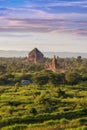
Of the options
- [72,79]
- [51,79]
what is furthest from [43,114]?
[72,79]

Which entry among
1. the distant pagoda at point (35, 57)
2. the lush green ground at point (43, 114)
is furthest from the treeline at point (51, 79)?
the distant pagoda at point (35, 57)

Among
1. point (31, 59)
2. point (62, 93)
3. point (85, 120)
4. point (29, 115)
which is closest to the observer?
point (85, 120)

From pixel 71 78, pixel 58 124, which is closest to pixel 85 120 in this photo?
pixel 58 124

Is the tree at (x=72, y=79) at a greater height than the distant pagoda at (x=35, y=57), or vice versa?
the distant pagoda at (x=35, y=57)

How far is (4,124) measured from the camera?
3297 centimetres

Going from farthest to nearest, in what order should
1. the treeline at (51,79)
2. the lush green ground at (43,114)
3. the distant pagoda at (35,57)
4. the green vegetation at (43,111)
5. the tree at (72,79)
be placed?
the distant pagoda at (35,57)
the tree at (72,79)
the treeline at (51,79)
the green vegetation at (43,111)
the lush green ground at (43,114)

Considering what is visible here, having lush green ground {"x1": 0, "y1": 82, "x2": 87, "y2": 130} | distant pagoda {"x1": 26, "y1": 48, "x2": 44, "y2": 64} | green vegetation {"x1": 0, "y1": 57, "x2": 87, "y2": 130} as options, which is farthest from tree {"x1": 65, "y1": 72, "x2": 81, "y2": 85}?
distant pagoda {"x1": 26, "y1": 48, "x2": 44, "y2": 64}

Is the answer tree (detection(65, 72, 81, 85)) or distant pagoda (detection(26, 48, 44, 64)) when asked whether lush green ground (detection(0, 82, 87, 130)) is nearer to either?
tree (detection(65, 72, 81, 85))

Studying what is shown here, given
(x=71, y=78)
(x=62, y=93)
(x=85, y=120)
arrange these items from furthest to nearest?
1. (x=71, y=78)
2. (x=62, y=93)
3. (x=85, y=120)

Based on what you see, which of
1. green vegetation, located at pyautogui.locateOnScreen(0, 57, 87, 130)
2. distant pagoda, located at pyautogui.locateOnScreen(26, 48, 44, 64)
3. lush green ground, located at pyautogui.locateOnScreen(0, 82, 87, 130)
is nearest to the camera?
lush green ground, located at pyautogui.locateOnScreen(0, 82, 87, 130)

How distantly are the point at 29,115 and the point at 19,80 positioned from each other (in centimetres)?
4761

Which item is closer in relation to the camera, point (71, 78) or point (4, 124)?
point (4, 124)

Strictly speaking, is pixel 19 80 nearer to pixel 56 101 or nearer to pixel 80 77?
pixel 80 77

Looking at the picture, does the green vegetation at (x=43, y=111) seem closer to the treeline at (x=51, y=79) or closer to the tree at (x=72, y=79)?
the treeline at (x=51, y=79)
